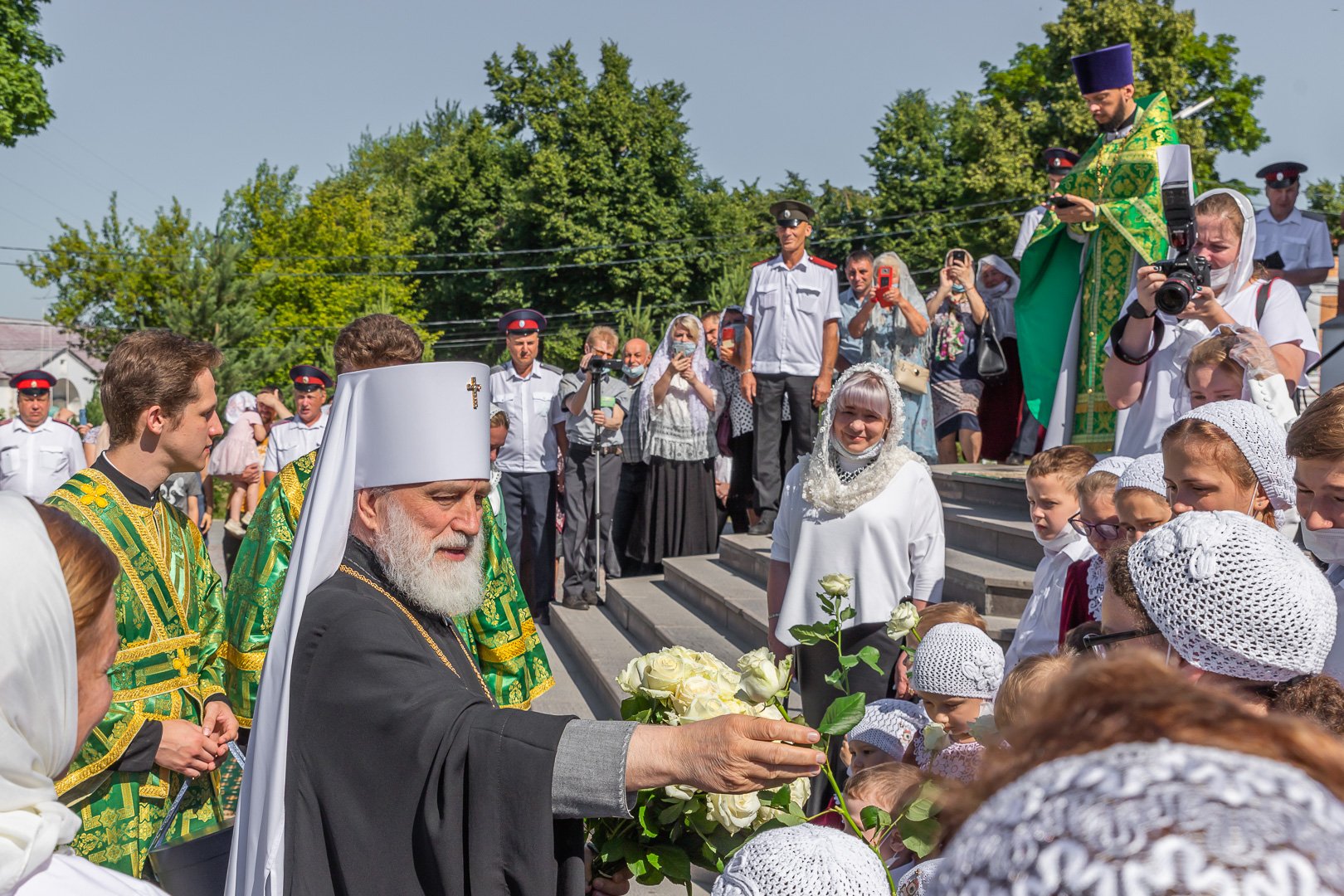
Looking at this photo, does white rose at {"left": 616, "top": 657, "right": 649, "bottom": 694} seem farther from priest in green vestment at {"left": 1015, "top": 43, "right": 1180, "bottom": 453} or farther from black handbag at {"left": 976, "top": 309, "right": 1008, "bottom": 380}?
black handbag at {"left": 976, "top": 309, "right": 1008, "bottom": 380}

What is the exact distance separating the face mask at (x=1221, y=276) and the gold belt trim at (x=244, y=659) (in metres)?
4.01

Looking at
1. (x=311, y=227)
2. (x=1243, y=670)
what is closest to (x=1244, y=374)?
(x=1243, y=670)

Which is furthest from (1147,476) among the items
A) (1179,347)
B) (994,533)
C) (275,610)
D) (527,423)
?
(527,423)

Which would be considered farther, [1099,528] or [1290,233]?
[1290,233]

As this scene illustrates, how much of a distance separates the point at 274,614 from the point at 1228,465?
2769 mm

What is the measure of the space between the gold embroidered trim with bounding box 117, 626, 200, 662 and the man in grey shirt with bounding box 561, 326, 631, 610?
249 inches

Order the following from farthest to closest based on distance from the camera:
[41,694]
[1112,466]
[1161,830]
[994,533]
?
[994,533] → [1112,466] → [41,694] → [1161,830]

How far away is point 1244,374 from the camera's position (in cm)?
405

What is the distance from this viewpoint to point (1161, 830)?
0.62 metres

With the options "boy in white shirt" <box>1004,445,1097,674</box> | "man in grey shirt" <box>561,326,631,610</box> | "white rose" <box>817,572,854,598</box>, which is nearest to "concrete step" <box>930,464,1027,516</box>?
"boy in white shirt" <box>1004,445,1097,674</box>

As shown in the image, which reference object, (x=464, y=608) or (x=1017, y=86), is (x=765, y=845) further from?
(x=1017, y=86)

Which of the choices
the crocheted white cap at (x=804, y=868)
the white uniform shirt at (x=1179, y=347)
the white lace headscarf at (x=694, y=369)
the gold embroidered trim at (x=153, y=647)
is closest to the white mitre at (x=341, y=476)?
the crocheted white cap at (x=804, y=868)

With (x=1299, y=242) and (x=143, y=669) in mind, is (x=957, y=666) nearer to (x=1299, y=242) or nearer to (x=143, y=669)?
(x=143, y=669)

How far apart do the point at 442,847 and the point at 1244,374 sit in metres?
3.36
